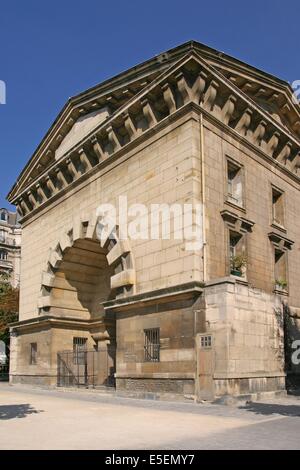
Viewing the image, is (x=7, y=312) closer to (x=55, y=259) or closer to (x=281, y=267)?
(x=55, y=259)

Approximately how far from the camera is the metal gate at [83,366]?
84.7 feet

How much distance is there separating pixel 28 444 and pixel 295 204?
19732 millimetres

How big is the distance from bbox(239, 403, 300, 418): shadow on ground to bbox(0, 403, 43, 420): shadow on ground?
631 centimetres

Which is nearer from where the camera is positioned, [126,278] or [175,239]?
[175,239]

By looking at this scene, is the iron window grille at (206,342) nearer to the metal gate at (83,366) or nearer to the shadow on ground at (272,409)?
the shadow on ground at (272,409)

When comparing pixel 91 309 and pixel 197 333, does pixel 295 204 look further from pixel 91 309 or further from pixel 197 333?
pixel 91 309

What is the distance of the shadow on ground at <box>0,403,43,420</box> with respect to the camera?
13445 millimetres

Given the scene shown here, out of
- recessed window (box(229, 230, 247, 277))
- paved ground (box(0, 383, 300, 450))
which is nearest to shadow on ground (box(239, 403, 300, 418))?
paved ground (box(0, 383, 300, 450))

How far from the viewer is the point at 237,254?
21047 millimetres

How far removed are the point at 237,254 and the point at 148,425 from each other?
1075cm

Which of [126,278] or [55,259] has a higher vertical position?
[55,259]

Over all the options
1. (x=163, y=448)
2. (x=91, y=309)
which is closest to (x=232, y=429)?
(x=163, y=448)

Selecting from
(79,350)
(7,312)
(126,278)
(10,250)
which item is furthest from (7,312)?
(10,250)

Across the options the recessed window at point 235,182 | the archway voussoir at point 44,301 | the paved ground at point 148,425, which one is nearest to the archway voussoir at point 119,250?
the recessed window at point 235,182
